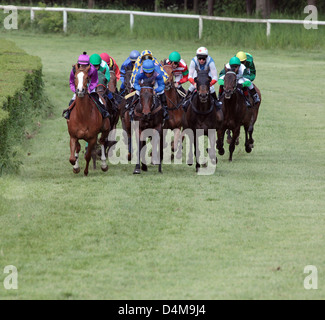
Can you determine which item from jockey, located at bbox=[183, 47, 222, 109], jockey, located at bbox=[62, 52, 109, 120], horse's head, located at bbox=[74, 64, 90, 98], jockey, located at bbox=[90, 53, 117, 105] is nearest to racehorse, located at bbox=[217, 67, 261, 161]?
jockey, located at bbox=[183, 47, 222, 109]

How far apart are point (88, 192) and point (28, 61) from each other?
9.96m

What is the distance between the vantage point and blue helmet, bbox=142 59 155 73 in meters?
14.4

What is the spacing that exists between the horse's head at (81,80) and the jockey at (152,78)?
1.24 metres

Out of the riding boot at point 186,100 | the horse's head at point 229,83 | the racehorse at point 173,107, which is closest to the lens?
the riding boot at point 186,100

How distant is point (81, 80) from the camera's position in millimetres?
13469

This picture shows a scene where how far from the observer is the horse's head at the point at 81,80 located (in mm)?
13445

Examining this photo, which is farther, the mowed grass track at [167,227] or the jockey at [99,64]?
the jockey at [99,64]

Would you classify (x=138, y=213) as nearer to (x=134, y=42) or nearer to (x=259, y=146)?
(x=259, y=146)

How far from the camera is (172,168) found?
16.0 metres

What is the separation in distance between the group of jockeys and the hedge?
1192 millimetres

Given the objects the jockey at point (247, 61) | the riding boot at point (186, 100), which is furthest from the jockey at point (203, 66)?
the jockey at point (247, 61)

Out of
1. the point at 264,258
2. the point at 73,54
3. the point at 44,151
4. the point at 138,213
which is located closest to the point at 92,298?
the point at 264,258

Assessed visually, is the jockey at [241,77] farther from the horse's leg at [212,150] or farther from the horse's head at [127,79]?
the horse's head at [127,79]

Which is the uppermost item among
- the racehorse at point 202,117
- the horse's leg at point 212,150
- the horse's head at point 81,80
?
the horse's head at point 81,80
